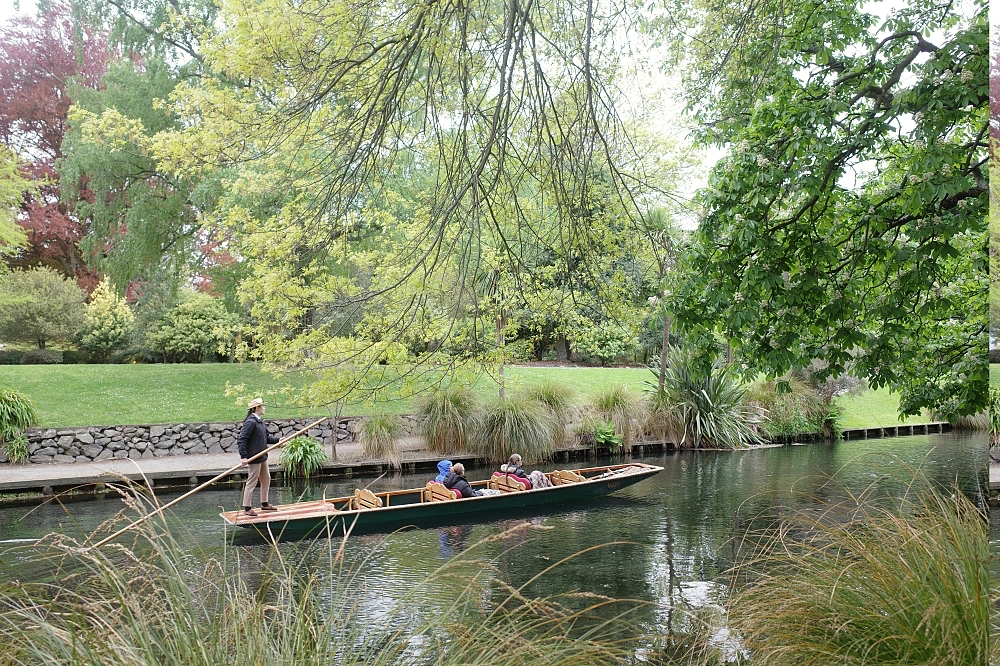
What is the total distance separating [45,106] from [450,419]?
382 inches

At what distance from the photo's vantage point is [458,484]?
31.8 feet

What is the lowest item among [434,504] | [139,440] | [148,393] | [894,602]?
[434,504]

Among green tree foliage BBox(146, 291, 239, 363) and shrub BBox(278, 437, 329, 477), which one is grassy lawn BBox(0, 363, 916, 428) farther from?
shrub BBox(278, 437, 329, 477)

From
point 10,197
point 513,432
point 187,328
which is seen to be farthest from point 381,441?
point 10,197

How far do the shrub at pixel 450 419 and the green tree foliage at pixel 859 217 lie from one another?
8797 mm

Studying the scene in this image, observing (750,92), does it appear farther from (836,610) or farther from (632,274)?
(632,274)

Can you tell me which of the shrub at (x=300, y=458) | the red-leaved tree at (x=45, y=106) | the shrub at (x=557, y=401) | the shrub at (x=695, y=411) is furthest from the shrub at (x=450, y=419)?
the red-leaved tree at (x=45, y=106)

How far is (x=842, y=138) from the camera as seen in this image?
4.52 meters

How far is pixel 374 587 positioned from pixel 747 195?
423 centimetres

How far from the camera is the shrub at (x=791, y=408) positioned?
1666 centimetres

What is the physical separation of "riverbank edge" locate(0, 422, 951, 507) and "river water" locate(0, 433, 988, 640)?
38cm

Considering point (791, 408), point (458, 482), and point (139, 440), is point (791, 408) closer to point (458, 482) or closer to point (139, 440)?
point (458, 482)

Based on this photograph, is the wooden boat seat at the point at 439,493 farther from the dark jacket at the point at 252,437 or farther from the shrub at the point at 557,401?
the shrub at the point at 557,401

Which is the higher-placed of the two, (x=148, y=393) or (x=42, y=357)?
(x=42, y=357)
